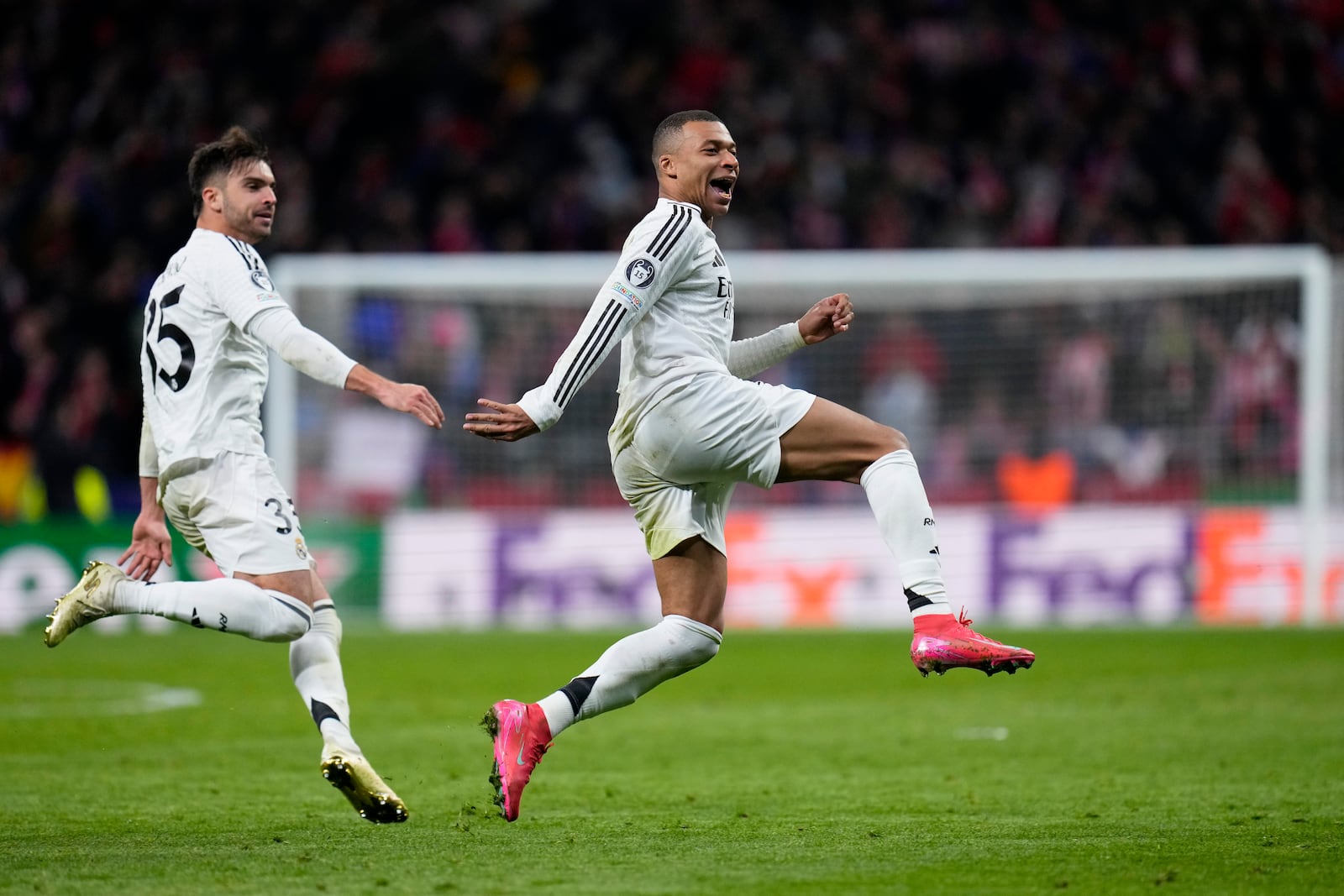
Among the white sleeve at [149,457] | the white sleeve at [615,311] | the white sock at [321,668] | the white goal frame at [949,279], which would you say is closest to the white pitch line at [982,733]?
the white sock at [321,668]

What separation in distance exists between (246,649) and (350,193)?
263 inches

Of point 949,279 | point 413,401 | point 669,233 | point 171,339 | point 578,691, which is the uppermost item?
point 949,279

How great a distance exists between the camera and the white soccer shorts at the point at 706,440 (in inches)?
223

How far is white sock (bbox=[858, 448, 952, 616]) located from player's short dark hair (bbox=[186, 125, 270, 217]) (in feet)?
8.20

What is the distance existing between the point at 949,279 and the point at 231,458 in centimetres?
1032

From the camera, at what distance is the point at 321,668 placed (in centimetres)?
615

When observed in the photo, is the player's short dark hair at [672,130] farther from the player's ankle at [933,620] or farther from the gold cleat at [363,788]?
the gold cleat at [363,788]

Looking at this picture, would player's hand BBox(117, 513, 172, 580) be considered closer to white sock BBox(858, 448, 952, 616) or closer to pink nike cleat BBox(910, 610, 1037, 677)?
white sock BBox(858, 448, 952, 616)

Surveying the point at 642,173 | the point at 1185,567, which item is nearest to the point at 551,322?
the point at 642,173

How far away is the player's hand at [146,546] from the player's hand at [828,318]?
2518mm

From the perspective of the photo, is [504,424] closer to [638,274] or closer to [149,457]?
[638,274]

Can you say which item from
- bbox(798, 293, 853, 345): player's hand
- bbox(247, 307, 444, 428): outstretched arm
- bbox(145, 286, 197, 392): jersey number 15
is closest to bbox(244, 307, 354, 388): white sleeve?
bbox(247, 307, 444, 428): outstretched arm

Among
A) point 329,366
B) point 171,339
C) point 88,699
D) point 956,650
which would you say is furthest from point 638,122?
point 956,650

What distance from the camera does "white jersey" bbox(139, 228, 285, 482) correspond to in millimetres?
5922
